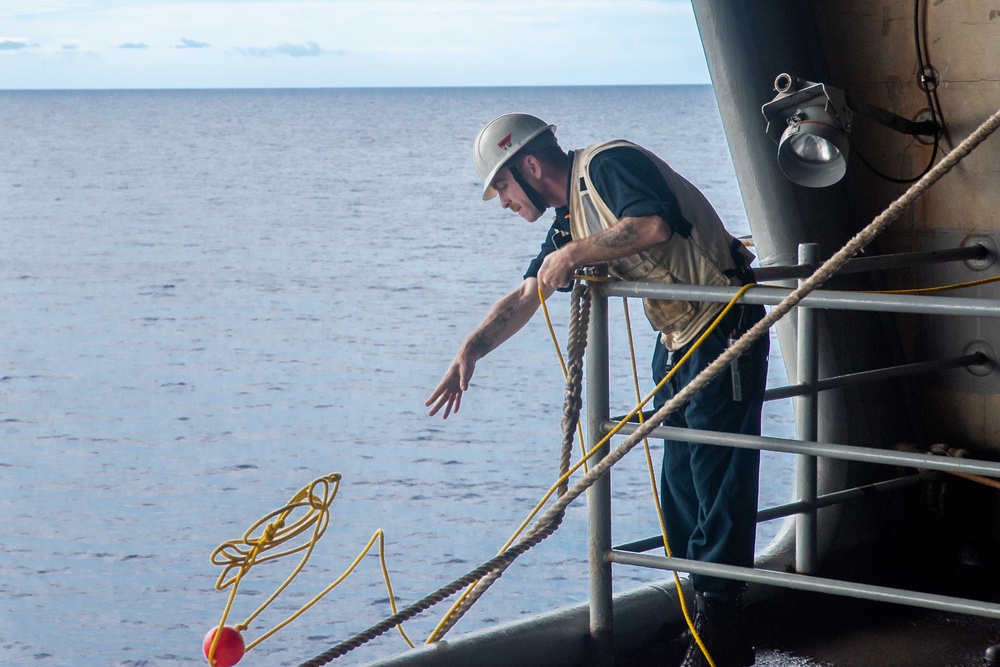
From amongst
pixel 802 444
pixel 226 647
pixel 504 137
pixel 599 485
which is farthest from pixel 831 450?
pixel 226 647

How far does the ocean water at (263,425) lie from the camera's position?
33.1 ft

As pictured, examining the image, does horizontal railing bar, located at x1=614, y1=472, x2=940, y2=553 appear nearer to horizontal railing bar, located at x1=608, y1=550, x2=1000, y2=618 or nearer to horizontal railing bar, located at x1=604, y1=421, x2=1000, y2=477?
horizontal railing bar, located at x1=608, y1=550, x2=1000, y2=618

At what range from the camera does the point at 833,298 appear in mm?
2811

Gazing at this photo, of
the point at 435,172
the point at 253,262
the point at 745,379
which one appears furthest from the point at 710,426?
Answer: the point at 435,172

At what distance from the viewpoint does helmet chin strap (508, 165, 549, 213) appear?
3.52 metres

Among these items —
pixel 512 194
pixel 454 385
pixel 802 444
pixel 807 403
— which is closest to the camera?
pixel 802 444

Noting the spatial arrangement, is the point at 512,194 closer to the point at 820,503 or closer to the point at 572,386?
the point at 572,386

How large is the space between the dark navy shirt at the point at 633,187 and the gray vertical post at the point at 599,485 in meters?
0.15

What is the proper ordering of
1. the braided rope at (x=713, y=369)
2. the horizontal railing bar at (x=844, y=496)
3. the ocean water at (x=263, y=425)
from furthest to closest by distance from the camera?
the ocean water at (x=263, y=425)
the horizontal railing bar at (x=844, y=496)
the braided rope at (x=713, y=369)

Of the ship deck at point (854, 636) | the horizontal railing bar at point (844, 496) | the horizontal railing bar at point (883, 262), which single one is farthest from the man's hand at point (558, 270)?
the ship deck at point (854, 636)

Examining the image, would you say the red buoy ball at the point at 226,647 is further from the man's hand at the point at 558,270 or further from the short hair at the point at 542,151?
the short hair at the point at 542,151

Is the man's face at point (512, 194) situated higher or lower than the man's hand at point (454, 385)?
higher

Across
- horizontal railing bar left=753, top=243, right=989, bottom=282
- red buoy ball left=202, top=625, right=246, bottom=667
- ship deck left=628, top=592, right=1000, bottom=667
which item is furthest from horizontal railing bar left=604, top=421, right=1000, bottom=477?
red buoy ball left=202, top=625, right=246, bottom=667

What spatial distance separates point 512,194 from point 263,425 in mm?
11071
